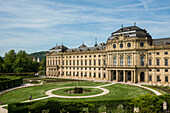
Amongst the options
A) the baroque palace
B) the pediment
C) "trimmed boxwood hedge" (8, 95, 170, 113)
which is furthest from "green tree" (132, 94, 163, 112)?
the pediment

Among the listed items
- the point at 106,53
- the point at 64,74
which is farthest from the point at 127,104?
the point at 64,74

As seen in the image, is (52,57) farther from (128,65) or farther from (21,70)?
(128,65)

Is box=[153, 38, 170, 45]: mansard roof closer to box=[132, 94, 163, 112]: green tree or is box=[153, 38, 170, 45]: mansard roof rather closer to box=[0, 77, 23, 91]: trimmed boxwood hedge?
box=[132, 94, 163, 112]: green tree

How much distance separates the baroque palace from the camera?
53906 mm

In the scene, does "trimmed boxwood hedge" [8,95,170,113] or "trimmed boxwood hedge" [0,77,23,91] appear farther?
"trimmed boxwood hedge" [0,77,23,91]

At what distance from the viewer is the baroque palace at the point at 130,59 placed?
177ft

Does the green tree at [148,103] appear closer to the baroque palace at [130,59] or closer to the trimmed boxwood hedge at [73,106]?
the trimmed boxwood hedge at [73,106]

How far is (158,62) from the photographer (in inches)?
2136

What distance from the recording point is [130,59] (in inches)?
2285

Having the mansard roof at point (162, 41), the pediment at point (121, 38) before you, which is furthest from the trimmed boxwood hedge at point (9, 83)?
the mansard roof at point (162, 41)

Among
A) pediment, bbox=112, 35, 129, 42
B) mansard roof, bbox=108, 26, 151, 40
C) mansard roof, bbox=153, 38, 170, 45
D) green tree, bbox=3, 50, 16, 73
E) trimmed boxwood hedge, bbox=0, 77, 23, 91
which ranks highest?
mansard roof, bbox=108, 26, 151, 40

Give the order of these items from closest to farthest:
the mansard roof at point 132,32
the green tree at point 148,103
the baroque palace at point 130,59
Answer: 1. the green tree at point 148,103
2. the baroque palace at point 130,59
3. the mansard roof at point 132,32

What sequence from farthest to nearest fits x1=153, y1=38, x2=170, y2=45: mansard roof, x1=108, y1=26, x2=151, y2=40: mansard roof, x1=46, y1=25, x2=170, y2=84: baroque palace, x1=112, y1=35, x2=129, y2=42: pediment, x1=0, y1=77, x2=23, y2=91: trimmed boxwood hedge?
x1=112, y1=35, x2=129, y2=42: pediment, x1=108, y1=26, x2=151, y2=40: mansard roof, x1=153, y1=38, x2=170, y2=45: mansard roof, x1=46, y1=25, x2=170, y2=84: baroque palace, x1=0, y1=77, x2=23, y2=91: trimmed boxwood hedge

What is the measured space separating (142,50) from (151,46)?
11.9 feet
